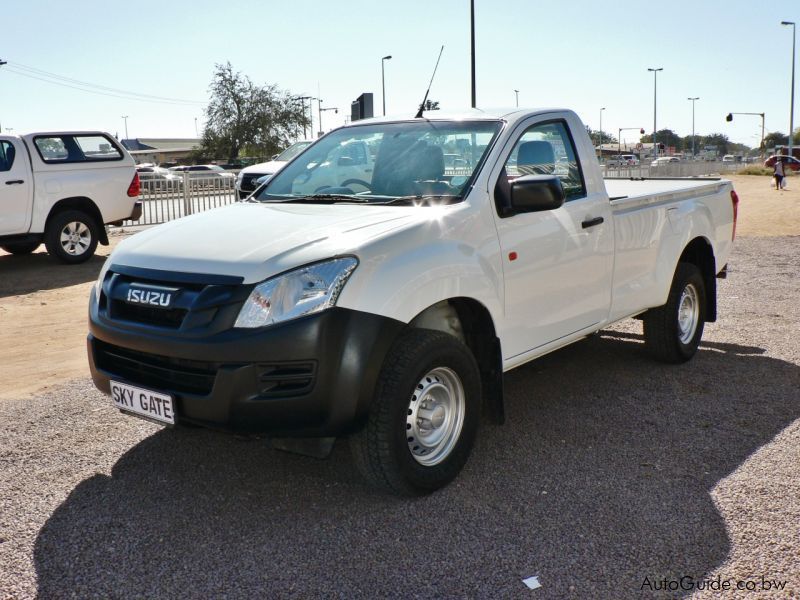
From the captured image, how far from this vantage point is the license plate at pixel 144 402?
11.8 ft

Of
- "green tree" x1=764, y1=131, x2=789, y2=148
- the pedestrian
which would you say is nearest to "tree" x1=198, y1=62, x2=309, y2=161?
the pedestrian

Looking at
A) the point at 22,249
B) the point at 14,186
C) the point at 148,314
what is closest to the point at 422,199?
the point at 148,314

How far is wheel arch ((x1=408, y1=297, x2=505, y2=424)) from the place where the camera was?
4.17m

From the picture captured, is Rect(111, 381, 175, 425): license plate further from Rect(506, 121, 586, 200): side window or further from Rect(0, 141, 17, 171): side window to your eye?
Rect(0, 141, 17, 171): side window

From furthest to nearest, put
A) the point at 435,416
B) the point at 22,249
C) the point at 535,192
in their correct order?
the point at 22,249, the point at 535,192, the point at 435,416

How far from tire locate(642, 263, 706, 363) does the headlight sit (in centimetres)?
335

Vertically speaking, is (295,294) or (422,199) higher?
(422,199)

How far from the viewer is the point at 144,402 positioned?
3709 mm

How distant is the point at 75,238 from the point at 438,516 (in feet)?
33.1

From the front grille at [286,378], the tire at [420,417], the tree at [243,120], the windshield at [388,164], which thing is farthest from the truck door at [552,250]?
the tree at [243,120]

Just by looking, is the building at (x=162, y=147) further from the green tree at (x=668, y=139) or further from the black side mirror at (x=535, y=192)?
the black side mirror at (x=535, y=192)

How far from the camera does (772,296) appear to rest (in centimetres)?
912

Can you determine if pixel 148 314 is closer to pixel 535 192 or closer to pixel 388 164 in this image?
pixel 388 164

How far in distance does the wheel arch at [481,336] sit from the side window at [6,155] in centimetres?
930
